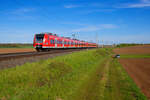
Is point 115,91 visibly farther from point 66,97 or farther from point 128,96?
point 66,97

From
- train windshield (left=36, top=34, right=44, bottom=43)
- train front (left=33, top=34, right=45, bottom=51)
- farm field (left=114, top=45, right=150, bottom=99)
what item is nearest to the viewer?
farm field (left=114, top=45, right=150, bottom=99)

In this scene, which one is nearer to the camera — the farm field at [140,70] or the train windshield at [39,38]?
the farm field at [140,70]

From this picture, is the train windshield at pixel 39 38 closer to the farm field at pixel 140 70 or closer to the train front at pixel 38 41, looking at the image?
the train front at pixel 38 41

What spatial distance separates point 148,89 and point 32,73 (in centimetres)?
865

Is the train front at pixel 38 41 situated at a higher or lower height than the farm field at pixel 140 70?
higher

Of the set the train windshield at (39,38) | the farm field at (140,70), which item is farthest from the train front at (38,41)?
the farm field at (140,70)

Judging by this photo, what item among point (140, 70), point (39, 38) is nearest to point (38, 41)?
point (39, 38)

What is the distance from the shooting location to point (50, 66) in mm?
12672

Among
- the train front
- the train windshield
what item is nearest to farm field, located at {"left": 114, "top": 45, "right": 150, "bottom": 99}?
the train front

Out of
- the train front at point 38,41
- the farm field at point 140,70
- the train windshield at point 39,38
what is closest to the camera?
the farm field at point 140,70

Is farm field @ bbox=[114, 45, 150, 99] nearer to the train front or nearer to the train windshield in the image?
the train front

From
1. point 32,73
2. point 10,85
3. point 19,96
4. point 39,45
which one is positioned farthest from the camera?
point 39,45

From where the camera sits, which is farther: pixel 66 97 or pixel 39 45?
pixel 39 45

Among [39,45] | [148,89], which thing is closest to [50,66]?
[148,89]
